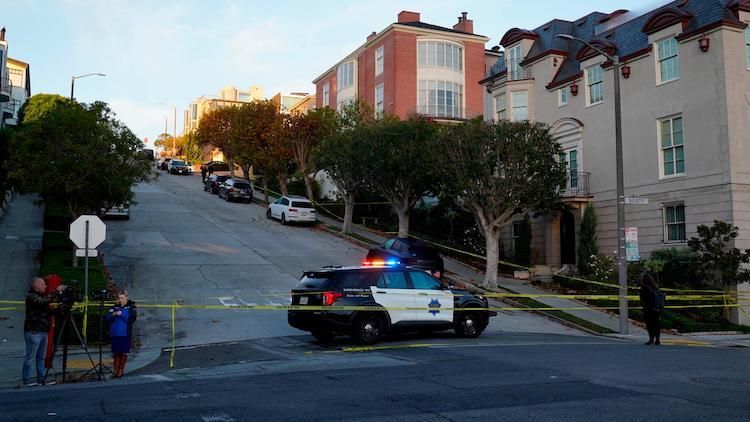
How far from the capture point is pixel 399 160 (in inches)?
1297

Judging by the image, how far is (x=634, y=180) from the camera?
28.3m

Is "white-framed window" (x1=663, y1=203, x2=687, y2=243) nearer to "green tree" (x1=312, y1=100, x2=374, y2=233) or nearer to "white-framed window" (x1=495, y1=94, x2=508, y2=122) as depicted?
"white-framed window" (x1=495, y1=94, x2=508, y2=122)

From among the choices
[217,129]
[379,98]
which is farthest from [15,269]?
[217,129]

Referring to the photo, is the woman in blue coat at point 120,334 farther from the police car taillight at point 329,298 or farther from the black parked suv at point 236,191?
the black parked suv at point 236,191

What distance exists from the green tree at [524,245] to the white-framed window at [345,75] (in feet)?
90.8

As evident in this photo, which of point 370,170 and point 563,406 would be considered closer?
point 563,406

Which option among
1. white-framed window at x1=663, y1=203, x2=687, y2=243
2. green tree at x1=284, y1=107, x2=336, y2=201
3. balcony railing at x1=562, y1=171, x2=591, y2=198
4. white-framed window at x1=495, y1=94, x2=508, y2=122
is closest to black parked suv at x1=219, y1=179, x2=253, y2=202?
green tree at x1=284, y1=107, x2=336, y2=201

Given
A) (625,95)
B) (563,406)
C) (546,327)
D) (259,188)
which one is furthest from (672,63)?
(259,188)

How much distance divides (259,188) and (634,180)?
38.7 m

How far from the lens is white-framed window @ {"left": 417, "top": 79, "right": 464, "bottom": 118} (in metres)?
50.4

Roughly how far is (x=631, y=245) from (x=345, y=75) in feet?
136

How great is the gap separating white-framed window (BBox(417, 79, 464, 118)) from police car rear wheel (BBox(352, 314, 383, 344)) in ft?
120

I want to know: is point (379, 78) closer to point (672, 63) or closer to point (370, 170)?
point (370, 170)

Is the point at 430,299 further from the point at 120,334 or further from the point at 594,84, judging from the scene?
the point at 594,84
